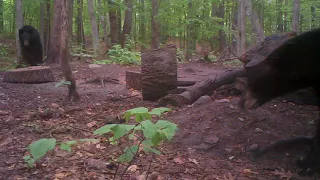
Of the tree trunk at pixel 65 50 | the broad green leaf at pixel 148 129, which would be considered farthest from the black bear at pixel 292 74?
the tree trunk at pixel 65 50

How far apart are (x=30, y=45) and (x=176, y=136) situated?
27.9 ft

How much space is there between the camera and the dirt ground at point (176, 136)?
10.6 feet

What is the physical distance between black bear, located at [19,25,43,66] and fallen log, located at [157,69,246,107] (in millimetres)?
7160

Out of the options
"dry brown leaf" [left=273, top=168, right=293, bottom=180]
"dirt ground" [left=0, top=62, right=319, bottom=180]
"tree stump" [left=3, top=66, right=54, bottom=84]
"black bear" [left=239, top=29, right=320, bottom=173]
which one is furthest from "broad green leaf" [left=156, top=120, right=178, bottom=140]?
"tree stump" [left=3, top=66, right=54, bottom=84]

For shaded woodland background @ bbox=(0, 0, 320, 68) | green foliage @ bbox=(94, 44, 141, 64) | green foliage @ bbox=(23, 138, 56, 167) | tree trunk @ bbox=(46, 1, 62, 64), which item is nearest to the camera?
green foliage @ bbox=(23, 138, 56, 167)

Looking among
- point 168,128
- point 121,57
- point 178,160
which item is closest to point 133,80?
point 178,160

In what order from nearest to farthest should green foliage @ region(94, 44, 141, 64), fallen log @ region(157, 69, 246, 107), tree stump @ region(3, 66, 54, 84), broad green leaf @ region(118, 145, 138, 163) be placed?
broad green leaf @ region(118, 145, 138, 163), fallen log @ region(157, 69, 246, 107), tree stump @ region(3, 66, 54, 84), green foliage @ region(94, 44, 141, 64)

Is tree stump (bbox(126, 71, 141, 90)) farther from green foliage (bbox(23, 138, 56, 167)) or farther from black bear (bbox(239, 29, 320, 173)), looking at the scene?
green foliage (bbox(23, 138, 56, 167))

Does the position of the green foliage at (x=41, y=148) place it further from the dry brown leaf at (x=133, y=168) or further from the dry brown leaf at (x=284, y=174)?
the dry brown leaf at (x=284, y=174)

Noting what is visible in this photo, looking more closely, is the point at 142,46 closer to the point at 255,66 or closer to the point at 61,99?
the point at 61,99

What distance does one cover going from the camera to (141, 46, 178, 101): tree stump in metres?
5.86

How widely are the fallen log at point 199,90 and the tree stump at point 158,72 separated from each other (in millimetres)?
403

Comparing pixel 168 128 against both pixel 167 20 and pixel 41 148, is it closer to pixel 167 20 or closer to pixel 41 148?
pixel 41 148

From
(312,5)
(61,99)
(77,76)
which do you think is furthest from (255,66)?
(312,5)
